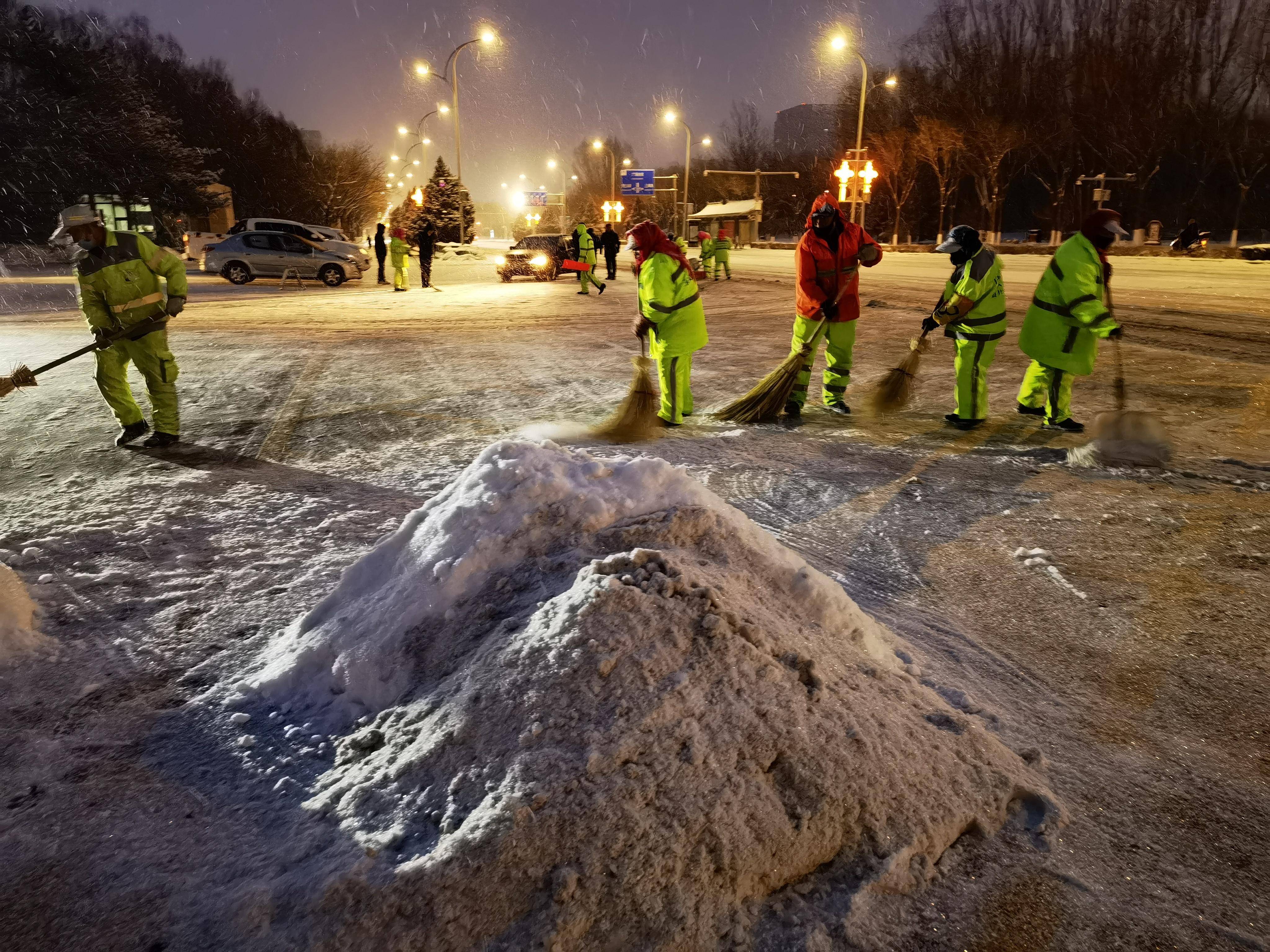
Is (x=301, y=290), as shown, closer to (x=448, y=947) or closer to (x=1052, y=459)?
(x=1052, y=459)

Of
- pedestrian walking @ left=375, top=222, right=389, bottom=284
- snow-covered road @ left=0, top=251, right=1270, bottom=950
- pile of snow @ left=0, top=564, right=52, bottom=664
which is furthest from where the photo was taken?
pedestrian walking @ left=375, top=222, right=389, bottom=284

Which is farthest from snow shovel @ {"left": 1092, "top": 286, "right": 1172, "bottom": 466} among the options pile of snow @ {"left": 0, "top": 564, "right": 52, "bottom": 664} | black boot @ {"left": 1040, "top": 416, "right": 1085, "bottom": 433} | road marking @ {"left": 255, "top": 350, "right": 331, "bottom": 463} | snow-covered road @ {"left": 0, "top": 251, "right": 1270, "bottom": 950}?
pile of snow @ {"left": 0, "top": 564, "right": 52, "bottom": 664}

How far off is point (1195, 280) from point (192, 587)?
22.0 meters

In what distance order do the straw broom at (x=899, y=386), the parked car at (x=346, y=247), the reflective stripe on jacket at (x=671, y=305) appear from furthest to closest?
the parked car at (x=346, y=247), the straw broom at (x=899, y=386), the reflective stripe on jacket at (x=671, y=305)

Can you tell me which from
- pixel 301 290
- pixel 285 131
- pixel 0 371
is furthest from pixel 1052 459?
pixel 285 131

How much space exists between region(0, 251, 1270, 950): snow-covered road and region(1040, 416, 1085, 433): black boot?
0.16m

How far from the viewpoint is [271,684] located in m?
2.92

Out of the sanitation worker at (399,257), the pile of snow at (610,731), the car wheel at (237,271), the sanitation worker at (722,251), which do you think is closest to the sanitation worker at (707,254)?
the sanitation worker at (722,251)

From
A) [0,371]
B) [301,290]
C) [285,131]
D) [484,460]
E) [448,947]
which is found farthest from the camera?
[285,131]

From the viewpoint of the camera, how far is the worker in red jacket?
676cm

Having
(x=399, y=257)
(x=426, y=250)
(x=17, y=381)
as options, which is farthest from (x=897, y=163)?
(x=17, y=381)

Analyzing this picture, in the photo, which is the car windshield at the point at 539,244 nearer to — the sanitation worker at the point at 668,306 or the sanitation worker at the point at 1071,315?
the sanitation worker at the point at 668,306

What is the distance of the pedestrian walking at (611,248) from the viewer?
928 inches

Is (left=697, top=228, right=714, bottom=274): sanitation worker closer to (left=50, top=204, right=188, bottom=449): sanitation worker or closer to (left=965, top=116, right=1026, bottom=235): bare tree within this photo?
(left=50, top=204, right=188, bottom=449): sanitation worker
